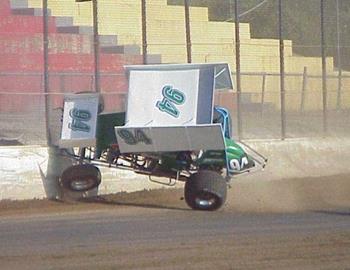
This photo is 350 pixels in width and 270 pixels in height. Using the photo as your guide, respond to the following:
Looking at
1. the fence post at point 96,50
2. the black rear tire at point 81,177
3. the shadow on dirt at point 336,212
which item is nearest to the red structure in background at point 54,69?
the fence post at point 96,50

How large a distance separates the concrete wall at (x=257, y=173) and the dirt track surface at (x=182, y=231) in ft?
1.12

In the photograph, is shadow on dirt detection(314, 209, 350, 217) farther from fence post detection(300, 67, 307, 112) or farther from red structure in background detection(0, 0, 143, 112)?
fence post detection(300, 67, 307, 112)

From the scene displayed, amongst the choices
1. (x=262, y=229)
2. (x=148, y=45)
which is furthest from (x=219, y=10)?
(x=262, y=229)

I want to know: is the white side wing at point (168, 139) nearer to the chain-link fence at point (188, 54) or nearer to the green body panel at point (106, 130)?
the green body panel at point (106, 130)

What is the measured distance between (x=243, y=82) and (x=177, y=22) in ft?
7.29

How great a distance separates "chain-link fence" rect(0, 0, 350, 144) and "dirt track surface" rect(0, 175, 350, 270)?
2661 millimetres

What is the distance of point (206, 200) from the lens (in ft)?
75.4

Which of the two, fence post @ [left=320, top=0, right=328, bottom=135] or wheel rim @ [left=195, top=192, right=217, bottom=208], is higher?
fence post @ [left=320, top=0, right=328, bottom=135]

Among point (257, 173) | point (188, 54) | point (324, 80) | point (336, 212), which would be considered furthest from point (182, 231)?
point (324, 80)

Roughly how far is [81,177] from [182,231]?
18.7 feet

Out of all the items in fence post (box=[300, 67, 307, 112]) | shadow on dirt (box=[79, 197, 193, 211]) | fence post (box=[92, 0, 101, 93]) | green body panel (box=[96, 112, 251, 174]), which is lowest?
shadow on dirt (box=[79, 197, 193, 211])

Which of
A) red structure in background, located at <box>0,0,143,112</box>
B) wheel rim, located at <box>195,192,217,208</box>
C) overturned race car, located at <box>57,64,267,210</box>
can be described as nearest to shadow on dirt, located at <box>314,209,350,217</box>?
overturned race car, located at <box>57,64,267,210</box>

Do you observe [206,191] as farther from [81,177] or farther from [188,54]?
[188,54]

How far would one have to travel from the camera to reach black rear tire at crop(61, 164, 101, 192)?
24.1 metres
